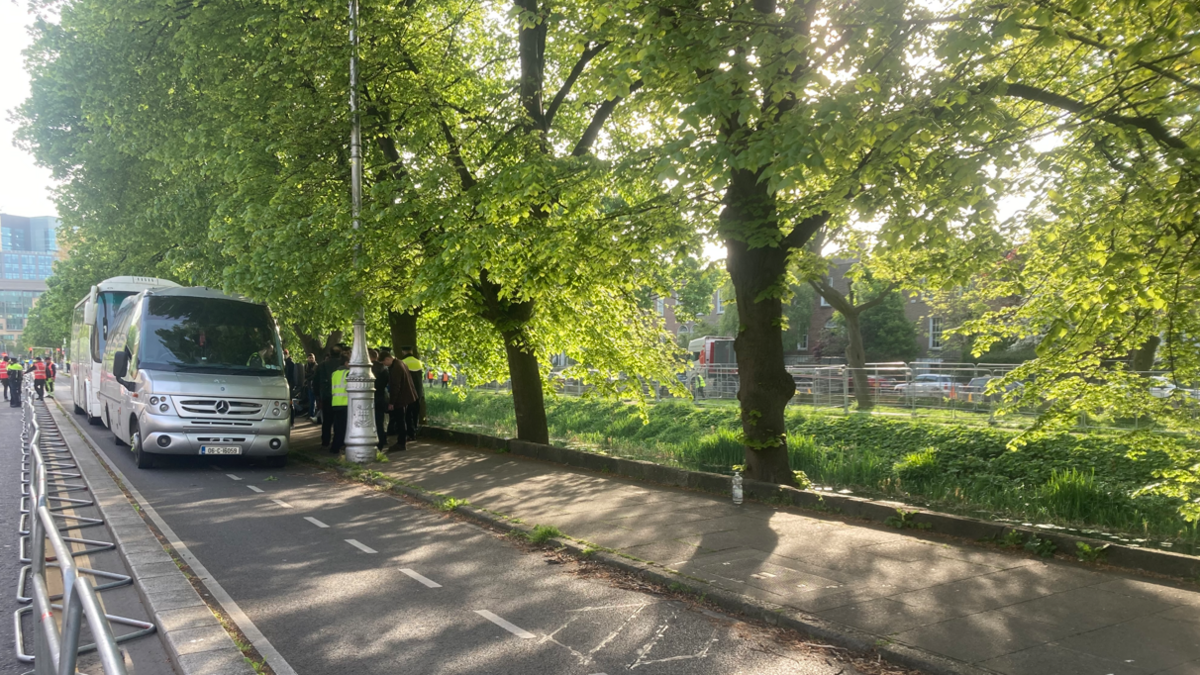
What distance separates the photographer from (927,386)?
22.5 m

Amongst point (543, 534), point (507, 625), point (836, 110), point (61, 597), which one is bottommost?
point (507, 625)

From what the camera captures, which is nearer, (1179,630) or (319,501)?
(1179,630)

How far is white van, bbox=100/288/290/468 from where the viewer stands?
12.8 metres

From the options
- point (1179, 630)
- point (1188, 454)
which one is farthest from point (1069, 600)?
point (1188, 454)

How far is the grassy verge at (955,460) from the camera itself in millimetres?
10352

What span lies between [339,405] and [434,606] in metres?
9.87

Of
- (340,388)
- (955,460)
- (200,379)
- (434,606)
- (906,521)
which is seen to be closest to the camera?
(434,606)

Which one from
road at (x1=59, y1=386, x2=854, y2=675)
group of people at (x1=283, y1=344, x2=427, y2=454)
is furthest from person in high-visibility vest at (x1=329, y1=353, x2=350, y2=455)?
road at (x1=59, y1=386, x2=854, y2=675)

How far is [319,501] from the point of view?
10.6m

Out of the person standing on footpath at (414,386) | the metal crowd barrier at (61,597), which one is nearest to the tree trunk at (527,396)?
the person standing on footpath at (414,386)

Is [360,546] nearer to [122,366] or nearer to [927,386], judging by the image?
[122,366]

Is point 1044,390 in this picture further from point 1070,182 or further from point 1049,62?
point 1049,62

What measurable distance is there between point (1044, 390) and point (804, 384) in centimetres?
1752

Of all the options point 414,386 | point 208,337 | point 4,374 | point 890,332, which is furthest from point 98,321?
point 890,332
